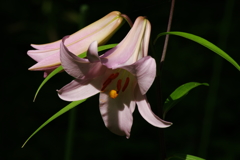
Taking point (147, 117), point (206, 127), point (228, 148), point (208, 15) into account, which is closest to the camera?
point (147, 117)

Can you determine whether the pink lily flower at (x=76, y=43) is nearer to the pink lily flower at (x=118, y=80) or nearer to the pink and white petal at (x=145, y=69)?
the pink lily flower at (x=118, y=80)

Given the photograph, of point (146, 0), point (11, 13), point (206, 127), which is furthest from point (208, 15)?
point (11, 13)

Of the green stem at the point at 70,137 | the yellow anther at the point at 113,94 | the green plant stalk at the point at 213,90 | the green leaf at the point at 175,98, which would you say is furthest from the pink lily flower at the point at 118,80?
the green plant stalk at the point at 213,90

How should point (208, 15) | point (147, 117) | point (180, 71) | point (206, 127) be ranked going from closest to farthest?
point (147, 117) < point (206, 127) < point (180, 71) < point (208, 15)

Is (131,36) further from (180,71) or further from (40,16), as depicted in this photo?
(40,16)

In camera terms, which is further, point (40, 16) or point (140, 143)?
point (40, 16)

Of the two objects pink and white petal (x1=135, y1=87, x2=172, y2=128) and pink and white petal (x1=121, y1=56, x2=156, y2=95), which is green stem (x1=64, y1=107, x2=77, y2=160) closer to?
pink and white petal (x1=135, y1=87, x2=172, y2=128)

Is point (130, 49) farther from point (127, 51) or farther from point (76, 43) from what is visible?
point (76, 43)
